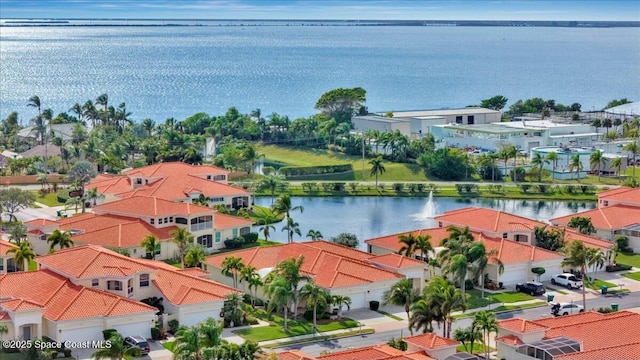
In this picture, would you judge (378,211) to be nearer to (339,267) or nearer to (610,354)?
(339,267)

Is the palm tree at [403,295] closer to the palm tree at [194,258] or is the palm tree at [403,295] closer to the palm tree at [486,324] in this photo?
the palm tree at [486,324]

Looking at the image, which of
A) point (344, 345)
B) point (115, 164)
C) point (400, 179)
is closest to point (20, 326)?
point (344, 345)

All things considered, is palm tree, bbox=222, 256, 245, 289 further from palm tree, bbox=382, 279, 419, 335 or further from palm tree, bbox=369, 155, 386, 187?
palm tree, bbox=369, 155, 386, 187

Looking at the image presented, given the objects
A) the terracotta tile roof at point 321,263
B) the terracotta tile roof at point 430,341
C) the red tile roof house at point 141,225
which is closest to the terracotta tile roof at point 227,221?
the red tile roof house at point 141,225

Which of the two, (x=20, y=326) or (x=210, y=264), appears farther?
(x=210, y=264)

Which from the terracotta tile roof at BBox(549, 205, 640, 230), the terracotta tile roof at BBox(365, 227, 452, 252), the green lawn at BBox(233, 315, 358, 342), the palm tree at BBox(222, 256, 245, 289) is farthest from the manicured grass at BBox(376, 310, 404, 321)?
the terracotta tile roof at BBox(549, 205, 640, 230)

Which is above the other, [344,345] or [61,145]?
[61,145]

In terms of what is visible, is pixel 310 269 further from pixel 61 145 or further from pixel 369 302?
pixel 61 145
